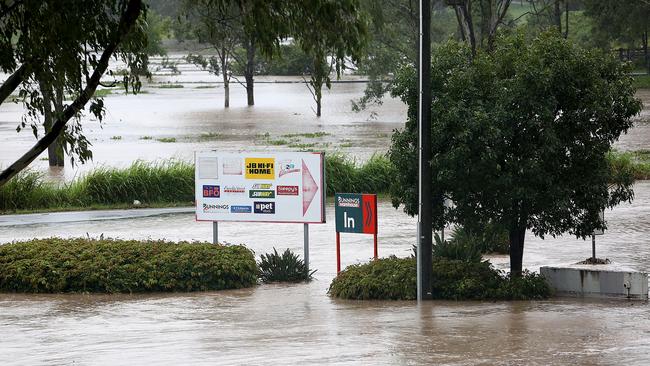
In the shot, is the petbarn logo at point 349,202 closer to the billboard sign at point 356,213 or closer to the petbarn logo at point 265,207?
the billboard sign at point 356,213

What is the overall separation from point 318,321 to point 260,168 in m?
4.89

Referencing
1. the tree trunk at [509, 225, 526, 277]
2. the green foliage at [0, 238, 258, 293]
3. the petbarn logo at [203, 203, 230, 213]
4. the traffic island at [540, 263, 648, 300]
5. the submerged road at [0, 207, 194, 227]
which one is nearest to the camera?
the traffic island at [540, 263, 648, 300]

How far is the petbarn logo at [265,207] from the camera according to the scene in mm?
18047

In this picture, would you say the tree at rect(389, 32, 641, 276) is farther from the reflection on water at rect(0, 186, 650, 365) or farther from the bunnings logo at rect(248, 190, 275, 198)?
the bunnings logo at rect(248, 190, 275, 198)

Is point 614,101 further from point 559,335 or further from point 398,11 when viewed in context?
point 398,11

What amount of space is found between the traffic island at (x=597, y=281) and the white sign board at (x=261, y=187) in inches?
145

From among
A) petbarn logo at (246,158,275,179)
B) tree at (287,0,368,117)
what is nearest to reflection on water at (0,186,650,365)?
petbarn logo at (246,158,275,179)

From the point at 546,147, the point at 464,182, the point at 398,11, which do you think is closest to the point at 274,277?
the point at 464,182

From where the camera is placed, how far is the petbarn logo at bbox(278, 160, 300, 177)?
17.9 meters

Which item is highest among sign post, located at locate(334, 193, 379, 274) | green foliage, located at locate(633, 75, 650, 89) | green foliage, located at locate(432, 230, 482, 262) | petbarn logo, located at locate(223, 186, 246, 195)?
green foliage, located at locate(633, 75, 650, 89)

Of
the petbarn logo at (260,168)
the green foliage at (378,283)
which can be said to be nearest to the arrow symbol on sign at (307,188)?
the petbarn logo at (260,168)

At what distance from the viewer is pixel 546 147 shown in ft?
49.7

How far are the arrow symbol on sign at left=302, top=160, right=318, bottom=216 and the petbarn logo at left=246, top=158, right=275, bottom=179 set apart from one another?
50cm

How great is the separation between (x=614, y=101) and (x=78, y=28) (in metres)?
8.04
